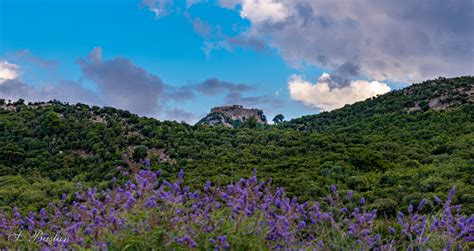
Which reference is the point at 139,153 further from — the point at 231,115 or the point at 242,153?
the point at 231,115

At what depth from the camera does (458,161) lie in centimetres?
2455

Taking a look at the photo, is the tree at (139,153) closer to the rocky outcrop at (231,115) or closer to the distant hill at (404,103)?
the distant hill at (404,103)

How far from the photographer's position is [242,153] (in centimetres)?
3206

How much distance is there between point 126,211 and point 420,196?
14.8 m

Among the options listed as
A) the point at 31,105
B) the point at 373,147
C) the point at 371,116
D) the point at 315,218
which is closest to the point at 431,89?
the point at 371,116

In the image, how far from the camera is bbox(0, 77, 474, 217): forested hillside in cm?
2220

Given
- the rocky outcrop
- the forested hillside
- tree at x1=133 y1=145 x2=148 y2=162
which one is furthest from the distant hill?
the rocky outcrop

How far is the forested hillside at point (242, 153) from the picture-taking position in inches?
874

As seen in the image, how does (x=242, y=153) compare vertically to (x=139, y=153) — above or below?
above

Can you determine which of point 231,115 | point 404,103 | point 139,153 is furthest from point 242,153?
point 231,115

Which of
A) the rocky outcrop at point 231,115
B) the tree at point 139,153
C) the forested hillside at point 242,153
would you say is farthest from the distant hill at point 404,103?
the rocky outcrop at point 231,115

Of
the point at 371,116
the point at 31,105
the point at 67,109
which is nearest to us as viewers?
the point at 67,109

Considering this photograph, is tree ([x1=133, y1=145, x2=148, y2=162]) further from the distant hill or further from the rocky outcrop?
the rocky outcrop

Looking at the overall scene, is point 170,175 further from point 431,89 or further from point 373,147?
point 431,89
